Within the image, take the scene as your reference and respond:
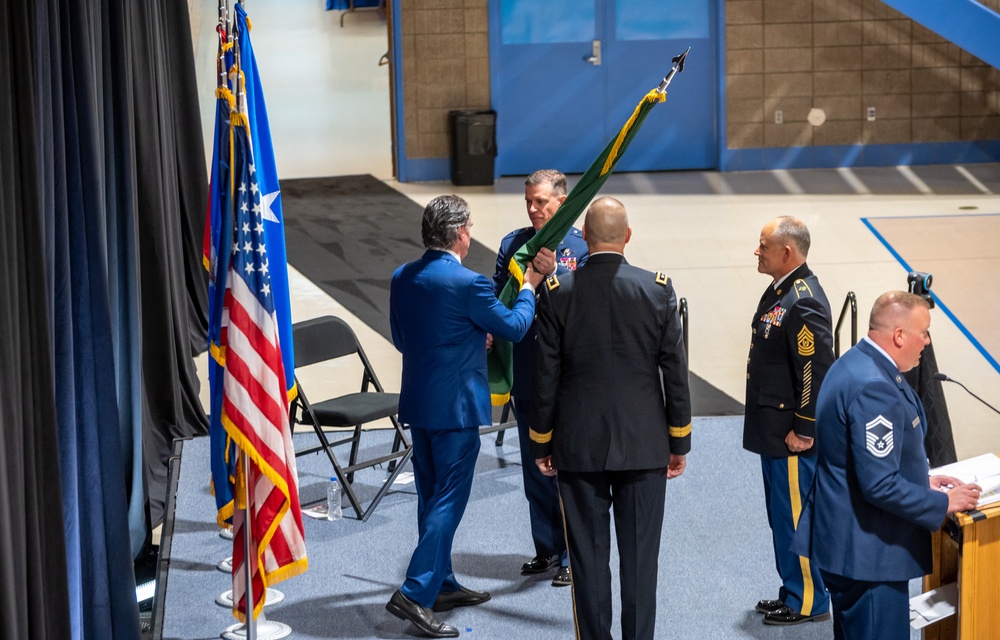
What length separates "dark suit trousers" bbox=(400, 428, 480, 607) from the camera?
15.7 ft

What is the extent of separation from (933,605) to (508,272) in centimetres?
229

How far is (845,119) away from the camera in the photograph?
45.6 ft

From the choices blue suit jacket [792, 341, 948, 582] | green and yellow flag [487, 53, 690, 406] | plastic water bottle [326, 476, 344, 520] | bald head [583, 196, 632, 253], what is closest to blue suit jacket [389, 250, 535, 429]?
green and yellow flag [487, 53, 690, 406]

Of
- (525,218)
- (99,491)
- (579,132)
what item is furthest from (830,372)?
(579,132)

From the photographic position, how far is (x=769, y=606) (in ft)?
16.0

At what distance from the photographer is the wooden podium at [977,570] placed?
148 inches

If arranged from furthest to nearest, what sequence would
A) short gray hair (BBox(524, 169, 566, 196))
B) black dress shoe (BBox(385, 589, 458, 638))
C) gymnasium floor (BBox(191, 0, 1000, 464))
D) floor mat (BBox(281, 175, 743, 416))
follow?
floor mat (BBox(281, 175, 743, 416)) → gymnasium floor (BBox(191, 0, 1000, 464)) → short gray hair (BBox(524, 169, 566, 196)) → black dress shoe (BBox(385, 589, 458, 638))

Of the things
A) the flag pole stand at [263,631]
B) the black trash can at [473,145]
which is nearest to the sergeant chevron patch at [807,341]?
the flag pole stand at [263,631]

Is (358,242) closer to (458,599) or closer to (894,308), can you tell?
(458,599)

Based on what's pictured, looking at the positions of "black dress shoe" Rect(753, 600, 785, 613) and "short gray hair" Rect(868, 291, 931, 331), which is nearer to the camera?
"short gray hair" Rect(868, 291, 931, 331)

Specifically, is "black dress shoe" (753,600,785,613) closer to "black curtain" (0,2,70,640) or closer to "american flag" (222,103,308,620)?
"american flag" (222,103,308,620)

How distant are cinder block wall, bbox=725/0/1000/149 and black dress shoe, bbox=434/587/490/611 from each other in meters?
9.86

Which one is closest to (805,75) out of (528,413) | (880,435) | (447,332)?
(528,413)

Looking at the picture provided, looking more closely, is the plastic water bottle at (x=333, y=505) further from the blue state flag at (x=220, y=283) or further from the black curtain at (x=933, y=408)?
the black curtain at (x=933, y=408)
